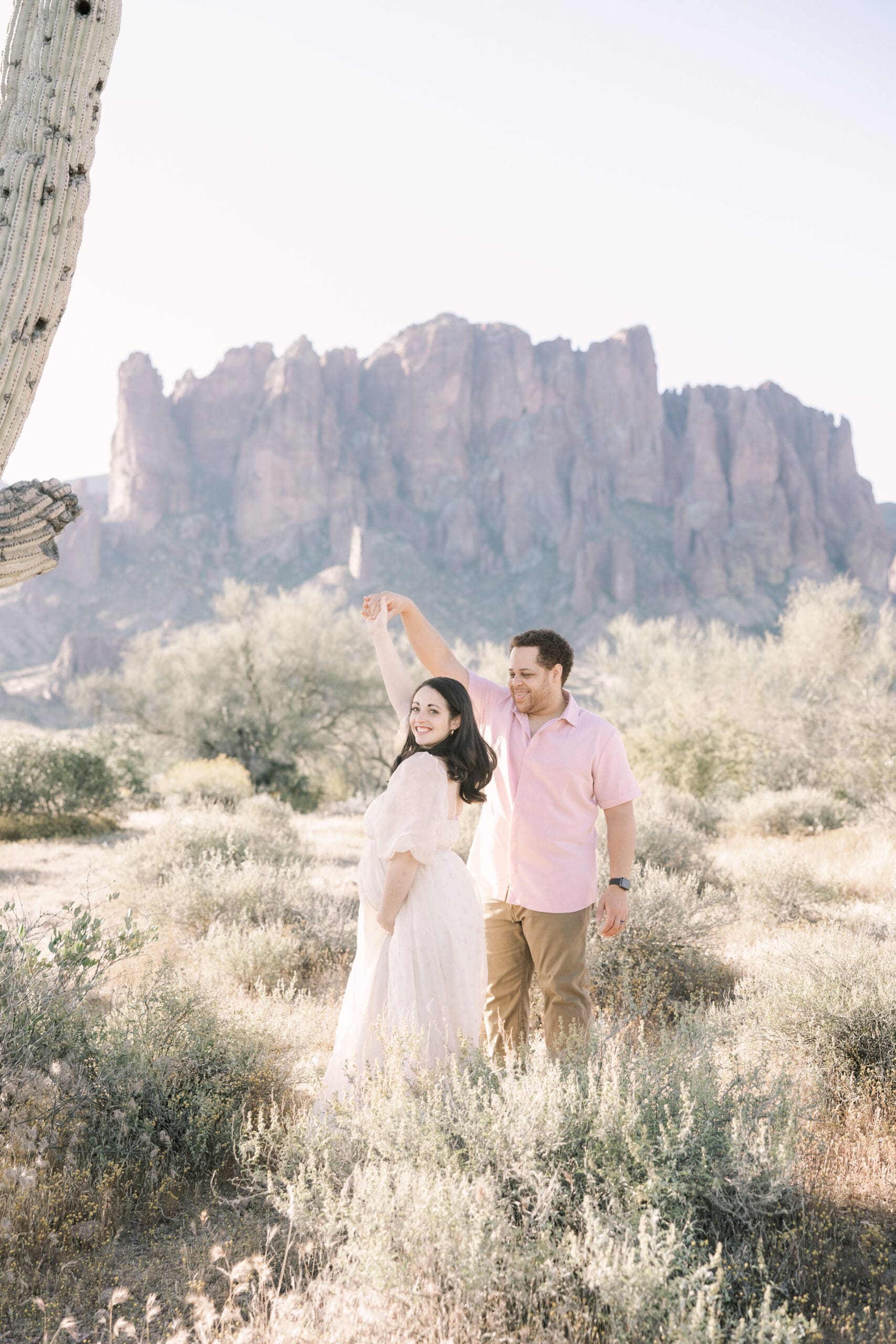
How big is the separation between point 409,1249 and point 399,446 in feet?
299

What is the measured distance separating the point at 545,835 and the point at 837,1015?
172cm

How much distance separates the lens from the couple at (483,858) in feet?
9.59

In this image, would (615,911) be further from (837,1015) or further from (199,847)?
(199,847)

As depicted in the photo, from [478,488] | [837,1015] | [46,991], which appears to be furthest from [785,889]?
[478,488]

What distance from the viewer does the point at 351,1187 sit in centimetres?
248

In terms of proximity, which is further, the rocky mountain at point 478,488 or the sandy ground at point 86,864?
the rocky mountain at point 478,488

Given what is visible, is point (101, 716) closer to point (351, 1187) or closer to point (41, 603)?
point (351, 1187)

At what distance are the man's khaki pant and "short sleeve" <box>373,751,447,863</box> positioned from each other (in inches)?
21.3

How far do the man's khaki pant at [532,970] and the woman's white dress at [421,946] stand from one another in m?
0.19

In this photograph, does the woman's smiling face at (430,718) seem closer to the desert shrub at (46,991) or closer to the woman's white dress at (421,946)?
the woman's white dress at (421,946)

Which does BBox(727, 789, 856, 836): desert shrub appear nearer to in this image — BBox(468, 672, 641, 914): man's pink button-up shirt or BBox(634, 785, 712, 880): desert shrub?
BBox(634, 785, 712, 880): desert shrub

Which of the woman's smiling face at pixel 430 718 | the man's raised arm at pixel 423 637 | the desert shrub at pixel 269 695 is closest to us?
the woman's smiling face at pixel 430 718

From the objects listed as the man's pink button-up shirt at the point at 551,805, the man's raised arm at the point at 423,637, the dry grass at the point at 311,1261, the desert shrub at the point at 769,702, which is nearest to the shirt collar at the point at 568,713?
the man's pink button-up shirt at the point at 551,805

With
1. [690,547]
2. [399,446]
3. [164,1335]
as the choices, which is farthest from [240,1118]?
[399,446]
